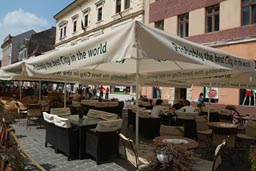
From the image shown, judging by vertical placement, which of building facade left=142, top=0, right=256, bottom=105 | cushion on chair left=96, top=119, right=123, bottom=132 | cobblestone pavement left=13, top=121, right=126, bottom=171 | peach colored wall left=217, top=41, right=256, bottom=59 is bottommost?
cobblestone pavement left=13, top=121, right=126, bottom=171

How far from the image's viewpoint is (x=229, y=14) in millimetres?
16328

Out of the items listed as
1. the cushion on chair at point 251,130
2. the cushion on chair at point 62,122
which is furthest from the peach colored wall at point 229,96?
the cushion on chair at point 62,122

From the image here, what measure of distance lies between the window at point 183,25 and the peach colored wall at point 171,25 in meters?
0.31

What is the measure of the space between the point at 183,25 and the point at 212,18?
275cm

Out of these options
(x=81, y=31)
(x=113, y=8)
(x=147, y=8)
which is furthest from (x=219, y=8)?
(x=81, y=31)

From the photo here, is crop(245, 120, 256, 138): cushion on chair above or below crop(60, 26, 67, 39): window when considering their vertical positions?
below

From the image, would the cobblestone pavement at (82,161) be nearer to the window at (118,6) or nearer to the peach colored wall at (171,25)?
the peach colored wall at (171,25)

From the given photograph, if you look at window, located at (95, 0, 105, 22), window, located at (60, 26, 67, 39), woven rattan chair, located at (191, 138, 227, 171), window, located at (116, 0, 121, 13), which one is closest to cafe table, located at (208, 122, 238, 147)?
woven rattan chair, located at (191, 138, 227, 171)

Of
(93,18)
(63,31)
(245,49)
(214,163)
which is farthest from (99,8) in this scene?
(214,163)

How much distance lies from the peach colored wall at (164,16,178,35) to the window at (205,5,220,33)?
2.90 metres

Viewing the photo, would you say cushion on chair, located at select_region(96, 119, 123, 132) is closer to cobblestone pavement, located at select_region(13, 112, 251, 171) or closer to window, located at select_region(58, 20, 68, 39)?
cobblestone pavement, located at select_region(13, 112, 251, 171)

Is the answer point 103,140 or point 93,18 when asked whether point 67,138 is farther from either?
point 93,18

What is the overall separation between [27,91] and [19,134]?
15540mm

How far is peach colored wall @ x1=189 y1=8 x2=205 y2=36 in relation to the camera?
59.6 ft
